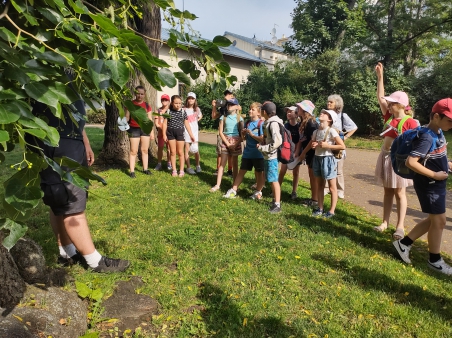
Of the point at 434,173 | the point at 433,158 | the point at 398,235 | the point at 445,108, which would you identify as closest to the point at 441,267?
the point at 398,235

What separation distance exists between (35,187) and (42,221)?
398cm

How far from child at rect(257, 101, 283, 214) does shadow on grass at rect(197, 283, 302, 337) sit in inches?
100

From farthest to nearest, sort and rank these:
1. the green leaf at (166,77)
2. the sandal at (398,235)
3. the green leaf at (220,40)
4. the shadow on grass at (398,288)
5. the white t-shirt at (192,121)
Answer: the white t-shirt at (192,121), the sandal at (398,235), the shadow on grass at (398,288), the green leaf at (220,40), the green leaf at (166,77)

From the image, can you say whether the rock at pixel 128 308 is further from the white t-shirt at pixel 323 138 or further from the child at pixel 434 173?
the white t-shirt at pixel 323 138

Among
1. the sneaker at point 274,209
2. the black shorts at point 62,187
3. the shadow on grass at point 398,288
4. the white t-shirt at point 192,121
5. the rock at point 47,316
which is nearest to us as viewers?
the rock at point 47,316

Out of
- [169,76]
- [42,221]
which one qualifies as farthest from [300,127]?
[169,76]

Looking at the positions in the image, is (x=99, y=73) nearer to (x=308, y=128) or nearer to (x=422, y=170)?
(x=422, y=170)

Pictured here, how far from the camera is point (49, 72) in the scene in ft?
3.92

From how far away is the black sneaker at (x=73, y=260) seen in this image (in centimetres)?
345

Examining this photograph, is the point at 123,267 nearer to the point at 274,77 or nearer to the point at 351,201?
the point at 351,201

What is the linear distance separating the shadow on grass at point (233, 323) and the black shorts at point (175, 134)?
4.84 metres

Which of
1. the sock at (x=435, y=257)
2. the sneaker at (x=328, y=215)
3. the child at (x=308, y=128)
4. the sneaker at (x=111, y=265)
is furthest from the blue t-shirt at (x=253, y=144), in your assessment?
the sneaker at (x=111, y=265)

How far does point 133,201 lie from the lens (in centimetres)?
582

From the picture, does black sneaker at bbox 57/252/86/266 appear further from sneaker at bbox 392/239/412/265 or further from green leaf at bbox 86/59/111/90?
sneaker at bbox 392/239/412/265
